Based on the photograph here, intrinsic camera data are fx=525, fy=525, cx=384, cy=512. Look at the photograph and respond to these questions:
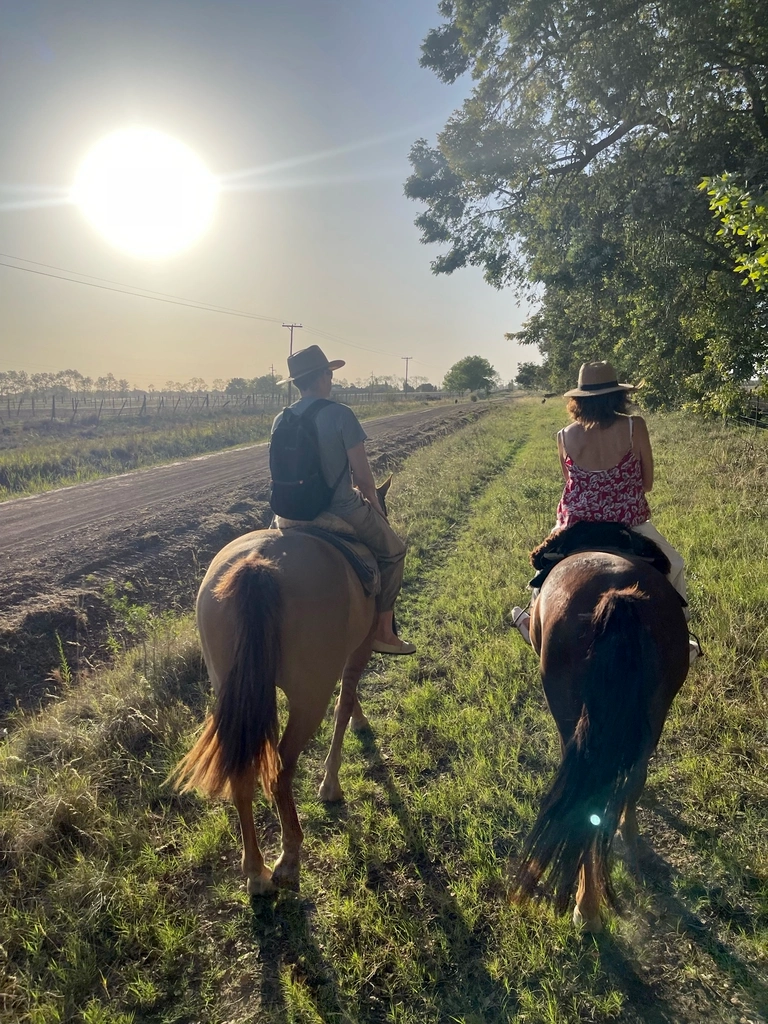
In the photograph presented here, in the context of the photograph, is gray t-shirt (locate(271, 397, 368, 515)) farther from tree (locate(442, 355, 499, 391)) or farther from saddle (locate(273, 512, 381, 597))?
tree (locate(442, 355, 499, 391))

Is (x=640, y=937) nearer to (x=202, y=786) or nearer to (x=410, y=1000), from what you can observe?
(x=410, y=1000)

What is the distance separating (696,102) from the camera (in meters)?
8.23

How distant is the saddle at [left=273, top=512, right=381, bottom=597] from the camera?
3424mm

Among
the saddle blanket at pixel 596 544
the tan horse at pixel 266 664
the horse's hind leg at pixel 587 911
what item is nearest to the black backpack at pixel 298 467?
the tan horse at pixel 266 664

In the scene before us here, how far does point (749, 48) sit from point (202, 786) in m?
11.4

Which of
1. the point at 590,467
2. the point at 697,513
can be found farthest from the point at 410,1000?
the point at 697,513

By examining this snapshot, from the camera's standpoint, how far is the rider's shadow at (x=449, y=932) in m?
2.18

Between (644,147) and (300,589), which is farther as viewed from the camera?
(644,147)

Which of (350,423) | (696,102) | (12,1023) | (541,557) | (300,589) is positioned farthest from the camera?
(696,102)

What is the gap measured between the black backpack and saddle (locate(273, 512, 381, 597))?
9 cm

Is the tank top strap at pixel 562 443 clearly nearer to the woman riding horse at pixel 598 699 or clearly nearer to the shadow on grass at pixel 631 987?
the woman riding horse at pixel 598 699

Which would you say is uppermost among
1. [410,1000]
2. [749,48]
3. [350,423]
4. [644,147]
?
[749,48]

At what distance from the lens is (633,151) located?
9031 millimetres

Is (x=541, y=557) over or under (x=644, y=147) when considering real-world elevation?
under
